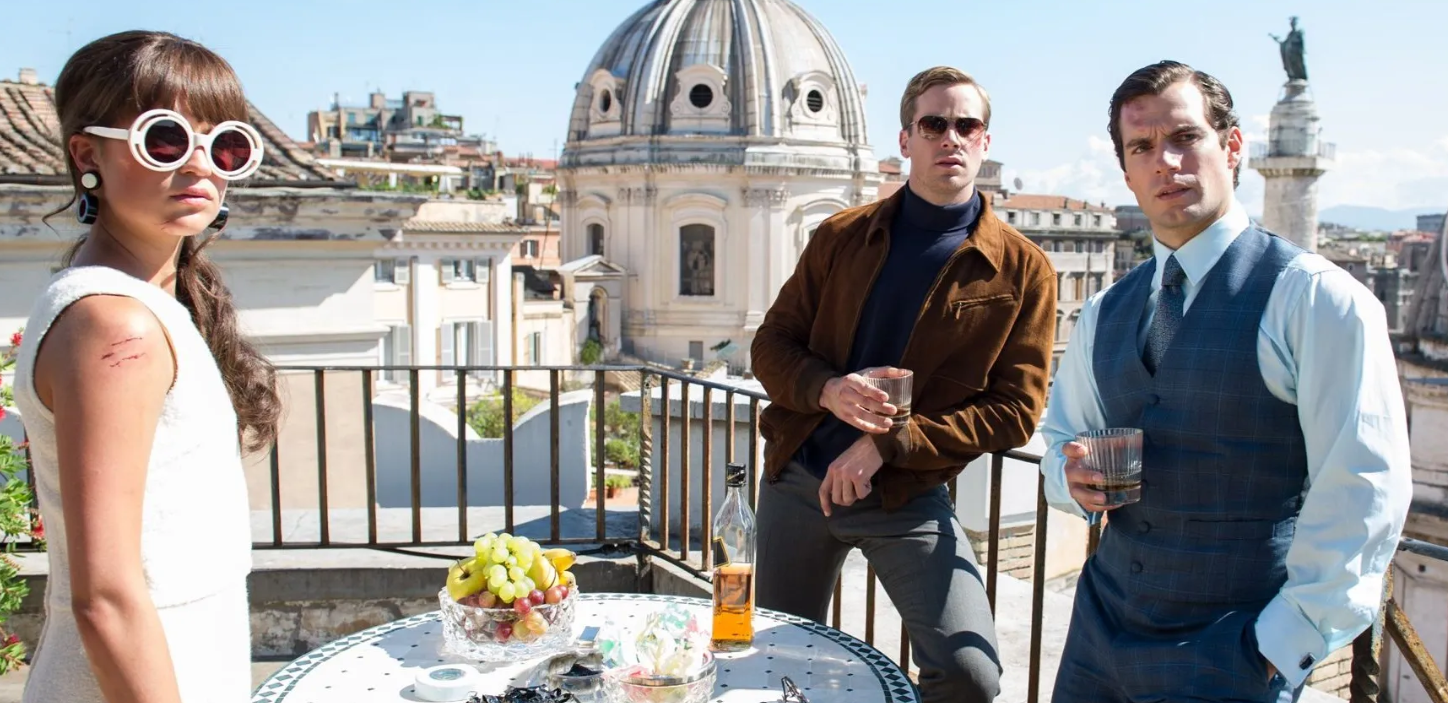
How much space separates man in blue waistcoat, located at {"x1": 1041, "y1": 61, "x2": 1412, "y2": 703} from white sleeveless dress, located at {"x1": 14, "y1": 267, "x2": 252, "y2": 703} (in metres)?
1.45

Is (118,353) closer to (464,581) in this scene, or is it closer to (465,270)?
(464,581)

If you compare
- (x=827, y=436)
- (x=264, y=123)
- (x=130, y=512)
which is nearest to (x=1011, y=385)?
(x=827, y=436)

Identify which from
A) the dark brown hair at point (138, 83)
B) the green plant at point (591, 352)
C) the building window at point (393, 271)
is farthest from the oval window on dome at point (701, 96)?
the dark brown hair at point (138, 83)

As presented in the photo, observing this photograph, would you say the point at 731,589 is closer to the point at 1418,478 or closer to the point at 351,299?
the point at 351,299

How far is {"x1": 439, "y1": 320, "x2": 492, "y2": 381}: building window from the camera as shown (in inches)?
1335

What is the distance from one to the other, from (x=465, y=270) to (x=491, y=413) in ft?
35.6

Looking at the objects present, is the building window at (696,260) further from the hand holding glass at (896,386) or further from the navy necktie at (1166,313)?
the navy necktie at (1166,313)

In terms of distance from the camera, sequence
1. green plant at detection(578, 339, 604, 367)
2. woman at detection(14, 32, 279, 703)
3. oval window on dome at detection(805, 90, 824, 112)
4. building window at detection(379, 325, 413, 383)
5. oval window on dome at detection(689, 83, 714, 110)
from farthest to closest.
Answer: oval window on dome at detection(805, 90, 824, 112) < oval window on dome at detection(689, 83, 714, 110) < green plant at detection(578, 339, 604, 367) < building window at detection(379, 325, 413, 383) < woman at detection(14, 32, 279, 703)

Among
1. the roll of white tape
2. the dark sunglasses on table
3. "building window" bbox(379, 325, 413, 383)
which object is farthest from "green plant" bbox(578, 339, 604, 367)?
the roll of white tape

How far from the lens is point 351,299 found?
7781 mm

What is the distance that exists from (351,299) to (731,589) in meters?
5.81

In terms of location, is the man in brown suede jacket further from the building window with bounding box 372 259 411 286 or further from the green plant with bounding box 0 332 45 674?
the building window with bounding box 372 259 411 286

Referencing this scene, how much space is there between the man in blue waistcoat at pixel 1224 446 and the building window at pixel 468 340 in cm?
3256

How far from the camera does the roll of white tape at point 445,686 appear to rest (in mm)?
2291
